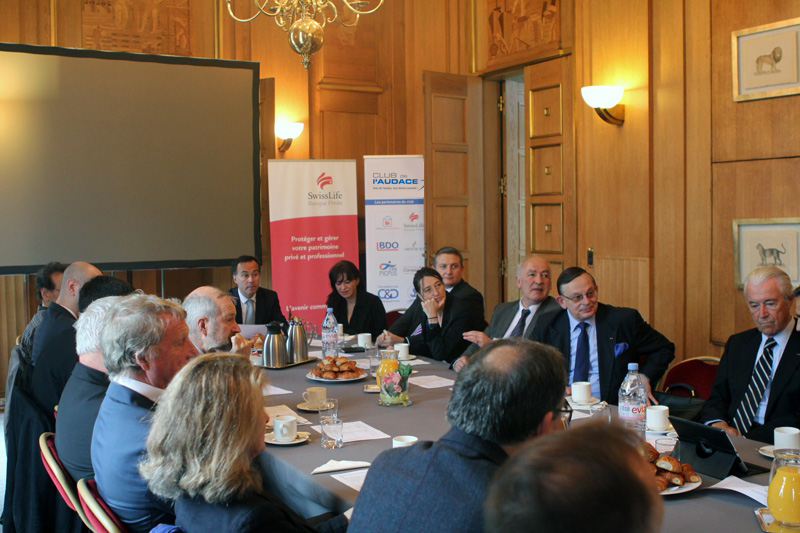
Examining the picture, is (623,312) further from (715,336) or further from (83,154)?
(83,154)

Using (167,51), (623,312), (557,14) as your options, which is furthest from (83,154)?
(623,312)

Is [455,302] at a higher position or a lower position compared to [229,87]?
lower

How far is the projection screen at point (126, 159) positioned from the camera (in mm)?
6805

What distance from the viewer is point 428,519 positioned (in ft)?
4.67

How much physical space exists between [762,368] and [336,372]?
1952mm

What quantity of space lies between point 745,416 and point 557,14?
492 cm

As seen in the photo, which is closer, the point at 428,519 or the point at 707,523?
the point at 428,519

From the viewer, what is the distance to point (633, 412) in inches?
111

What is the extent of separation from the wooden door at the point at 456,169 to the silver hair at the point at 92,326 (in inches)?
214

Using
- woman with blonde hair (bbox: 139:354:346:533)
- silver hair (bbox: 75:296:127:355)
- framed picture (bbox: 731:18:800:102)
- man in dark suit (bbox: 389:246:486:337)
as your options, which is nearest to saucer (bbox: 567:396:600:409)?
woman with blonde hair (bbox: 139:354:346:533)

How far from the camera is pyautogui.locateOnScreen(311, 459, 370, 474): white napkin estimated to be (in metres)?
2.37

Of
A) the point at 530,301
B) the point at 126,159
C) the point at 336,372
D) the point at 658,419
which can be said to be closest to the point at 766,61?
the point at 530,301

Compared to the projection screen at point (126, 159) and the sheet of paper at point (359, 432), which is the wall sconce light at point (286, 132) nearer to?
the projection screen at point (126, 159)

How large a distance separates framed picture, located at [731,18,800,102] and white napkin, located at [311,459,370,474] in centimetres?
434
